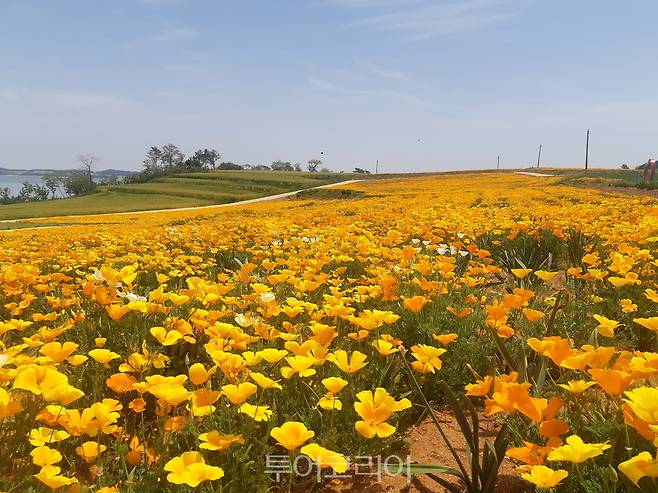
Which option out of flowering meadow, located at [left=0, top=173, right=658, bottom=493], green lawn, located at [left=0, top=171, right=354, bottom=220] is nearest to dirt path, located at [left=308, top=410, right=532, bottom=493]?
flowering meadow, located at [left=0, top=173, right=658, bottom=493]

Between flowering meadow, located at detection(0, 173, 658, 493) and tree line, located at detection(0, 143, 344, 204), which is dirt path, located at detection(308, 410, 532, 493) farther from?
tree line, located at detection(0, 143, 344, 204)

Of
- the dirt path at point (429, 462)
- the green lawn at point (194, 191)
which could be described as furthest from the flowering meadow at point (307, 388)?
the green lawn at point (194, 191)

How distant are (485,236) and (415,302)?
435 cm

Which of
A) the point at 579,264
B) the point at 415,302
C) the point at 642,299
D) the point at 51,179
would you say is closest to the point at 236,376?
the point at 415,302

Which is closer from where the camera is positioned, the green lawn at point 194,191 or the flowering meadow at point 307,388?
the flowering meadow at point 307,388

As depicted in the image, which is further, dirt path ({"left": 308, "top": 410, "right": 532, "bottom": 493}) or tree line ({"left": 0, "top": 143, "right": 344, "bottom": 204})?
tree line ({"left": 0, "top": 143, "right": 344, "bottom": 204})

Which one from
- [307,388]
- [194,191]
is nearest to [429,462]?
[307,388]

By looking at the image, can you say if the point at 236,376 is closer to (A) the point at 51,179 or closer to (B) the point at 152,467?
(B) the point at 152,467

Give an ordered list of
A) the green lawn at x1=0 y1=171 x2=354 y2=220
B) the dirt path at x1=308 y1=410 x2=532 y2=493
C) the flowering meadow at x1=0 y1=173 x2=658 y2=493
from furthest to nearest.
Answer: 1. the green lawn at x1=0 y1=171 x2=354 y2=220
2. the dirt path at x1=308 y1=410 x2=532 y2=493
3. the flowering meadow at x1=0 y1=173 x2=658 y2=493

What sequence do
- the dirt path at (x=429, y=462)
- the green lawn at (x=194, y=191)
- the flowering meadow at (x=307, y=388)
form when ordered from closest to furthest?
1. the flowering meadow at (x=307, y=388)
2. the dirt path at (x=429, y=462)
3. the green lawn at (x=194, y=191)

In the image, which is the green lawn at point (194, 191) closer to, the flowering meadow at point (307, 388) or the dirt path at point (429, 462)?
the flowering meadow at point (307, 388)

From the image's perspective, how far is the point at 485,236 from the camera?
655 centimetres

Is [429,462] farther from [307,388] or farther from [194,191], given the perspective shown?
[194,191]

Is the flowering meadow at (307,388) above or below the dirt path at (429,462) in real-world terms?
above
